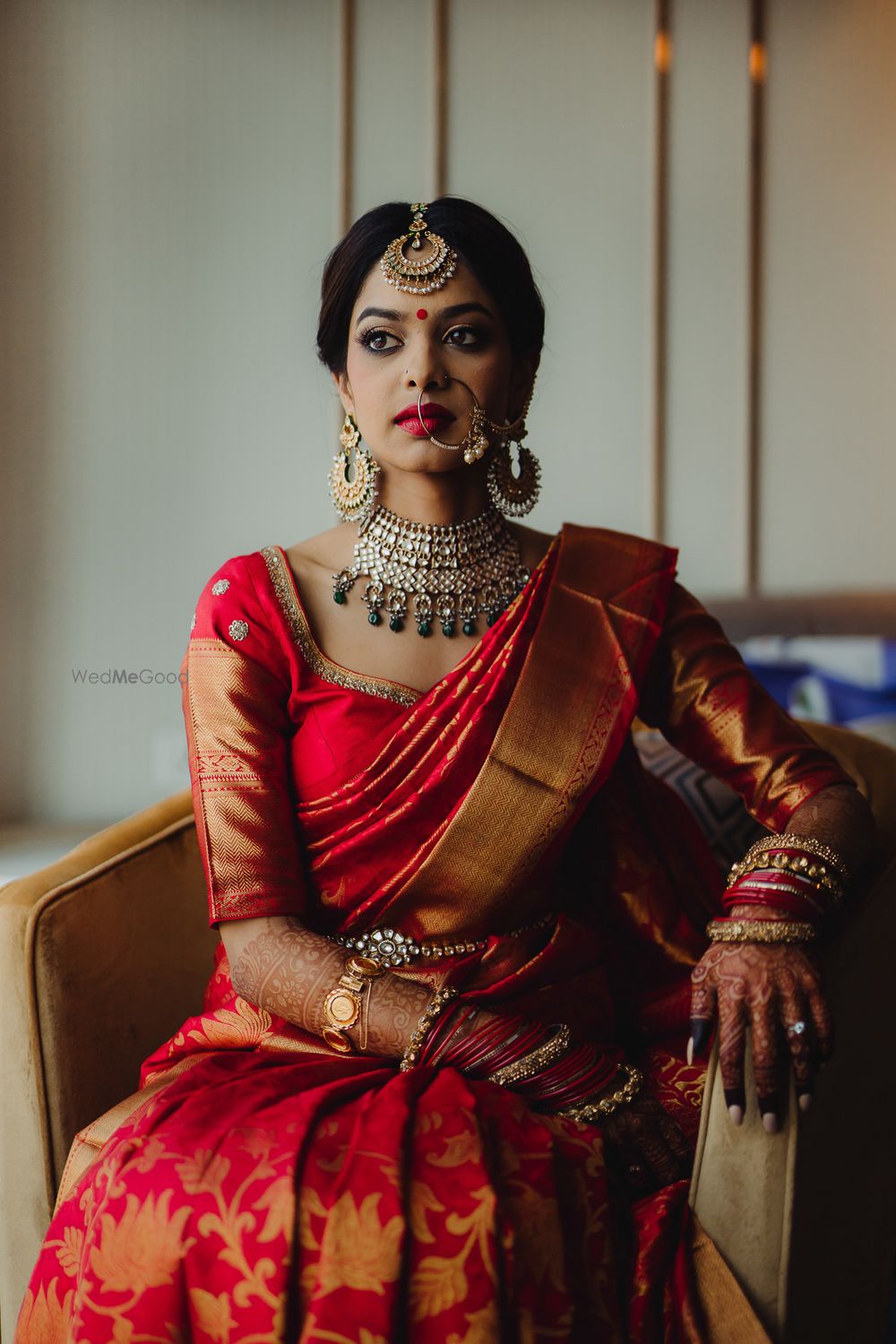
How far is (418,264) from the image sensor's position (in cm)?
139

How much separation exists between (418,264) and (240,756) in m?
0.65

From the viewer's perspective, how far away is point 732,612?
3.05 metres

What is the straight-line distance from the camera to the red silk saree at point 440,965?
3.19 feet

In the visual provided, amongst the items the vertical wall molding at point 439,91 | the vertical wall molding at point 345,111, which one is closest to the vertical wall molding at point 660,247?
the vertical wall molding at point 439,91

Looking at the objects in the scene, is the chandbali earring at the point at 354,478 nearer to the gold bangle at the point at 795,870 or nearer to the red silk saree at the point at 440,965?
the red silk saree at the point at 440,965

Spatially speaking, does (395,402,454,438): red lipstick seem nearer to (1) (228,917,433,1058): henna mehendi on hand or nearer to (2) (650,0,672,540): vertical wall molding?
(1) (228,917,433,1058): henna mehendi on hand

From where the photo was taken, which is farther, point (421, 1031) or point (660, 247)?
point (660, 247)

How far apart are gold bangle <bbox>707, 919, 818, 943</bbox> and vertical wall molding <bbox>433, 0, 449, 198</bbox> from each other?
86.0 inches

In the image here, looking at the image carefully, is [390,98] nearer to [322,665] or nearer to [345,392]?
[345,392]

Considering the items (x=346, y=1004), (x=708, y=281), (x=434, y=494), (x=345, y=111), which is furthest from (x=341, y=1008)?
(x=708, y=281)

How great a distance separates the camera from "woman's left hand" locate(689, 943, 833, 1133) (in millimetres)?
1030

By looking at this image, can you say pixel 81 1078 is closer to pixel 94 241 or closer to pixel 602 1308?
pixel 602 1308

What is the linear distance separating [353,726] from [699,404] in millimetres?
1991

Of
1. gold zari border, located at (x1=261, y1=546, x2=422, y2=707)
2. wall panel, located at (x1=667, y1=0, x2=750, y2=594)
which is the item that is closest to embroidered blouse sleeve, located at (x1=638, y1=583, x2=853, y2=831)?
gold zari border, located at (x1=261, y1=546, x2=422, y2=707)
